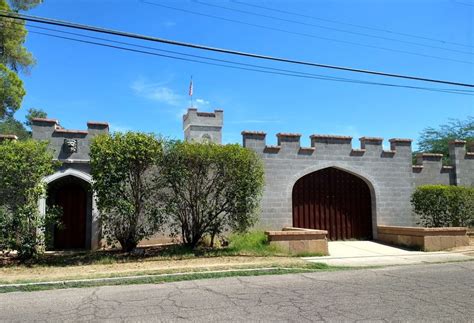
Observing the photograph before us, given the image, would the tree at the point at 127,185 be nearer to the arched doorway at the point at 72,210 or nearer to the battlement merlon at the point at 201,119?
the arched doorway at the point at 72,210

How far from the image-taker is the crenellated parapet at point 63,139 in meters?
14.6

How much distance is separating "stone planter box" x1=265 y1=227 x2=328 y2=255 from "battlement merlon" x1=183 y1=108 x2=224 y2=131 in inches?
976

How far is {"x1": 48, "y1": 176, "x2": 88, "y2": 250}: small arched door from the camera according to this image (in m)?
15.3

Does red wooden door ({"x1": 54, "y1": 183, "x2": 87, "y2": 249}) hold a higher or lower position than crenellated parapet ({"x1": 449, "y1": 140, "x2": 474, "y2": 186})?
lower

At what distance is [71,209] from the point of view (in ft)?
50.7

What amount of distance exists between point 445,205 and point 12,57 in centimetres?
2177

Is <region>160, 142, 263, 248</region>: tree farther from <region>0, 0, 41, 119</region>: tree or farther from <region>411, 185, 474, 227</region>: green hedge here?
<region>0, 0, 41, 119</region>: tree

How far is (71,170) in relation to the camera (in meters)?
14.7

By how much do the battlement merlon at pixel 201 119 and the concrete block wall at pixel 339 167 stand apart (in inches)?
827

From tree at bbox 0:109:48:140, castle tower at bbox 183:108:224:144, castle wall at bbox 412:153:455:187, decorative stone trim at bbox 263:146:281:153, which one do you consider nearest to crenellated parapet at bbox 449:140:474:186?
castle wall at bbox 412:153:455:187

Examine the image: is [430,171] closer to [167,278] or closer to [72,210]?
[167,278]

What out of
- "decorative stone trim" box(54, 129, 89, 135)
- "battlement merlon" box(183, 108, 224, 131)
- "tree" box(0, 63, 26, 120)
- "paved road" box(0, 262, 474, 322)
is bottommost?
"paved road" box(0, 262, 474, 322)

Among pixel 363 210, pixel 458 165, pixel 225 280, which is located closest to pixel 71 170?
pixel 225 280

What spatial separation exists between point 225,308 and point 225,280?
8.30 feet
